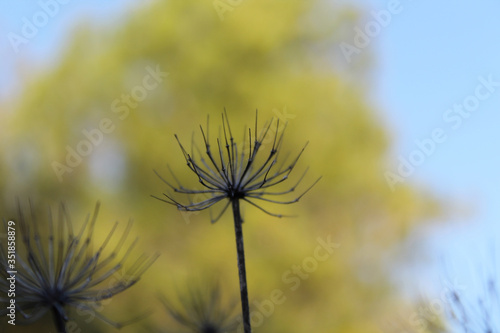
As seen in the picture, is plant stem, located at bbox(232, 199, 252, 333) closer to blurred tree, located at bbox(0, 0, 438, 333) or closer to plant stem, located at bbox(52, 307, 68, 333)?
plant stem, located at bbox(52, 307, 68, 333)

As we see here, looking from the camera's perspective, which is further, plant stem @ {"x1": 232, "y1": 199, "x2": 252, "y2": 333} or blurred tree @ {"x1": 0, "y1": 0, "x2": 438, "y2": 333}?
blurred tree @ {"x1": 0, "y1": 0, "x2": 438, "y2": 333}

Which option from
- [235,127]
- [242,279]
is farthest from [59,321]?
[235,127]

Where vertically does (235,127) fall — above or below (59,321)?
above

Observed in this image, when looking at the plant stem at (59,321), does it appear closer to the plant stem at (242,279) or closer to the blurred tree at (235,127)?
the plant stem at (242,279)

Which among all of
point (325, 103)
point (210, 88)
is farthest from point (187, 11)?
point (325, 103)

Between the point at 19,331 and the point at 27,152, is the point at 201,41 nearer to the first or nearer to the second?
the point at 27,152

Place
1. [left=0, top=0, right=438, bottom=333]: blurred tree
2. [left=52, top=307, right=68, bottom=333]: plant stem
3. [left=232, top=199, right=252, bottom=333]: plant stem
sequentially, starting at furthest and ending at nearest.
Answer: [left=0, top=0, right=438, bottom=333]: blurred tree → [left=52, top=307, right=68, bottom=333]: plant stem → [left=232, top=199, right=252, bottom=333]: plant stem

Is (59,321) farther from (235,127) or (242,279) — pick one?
(235,127)

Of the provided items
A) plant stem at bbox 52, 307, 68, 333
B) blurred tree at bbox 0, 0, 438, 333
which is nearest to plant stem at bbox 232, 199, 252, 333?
plant stem at bbox 52, 307, 68, 333
